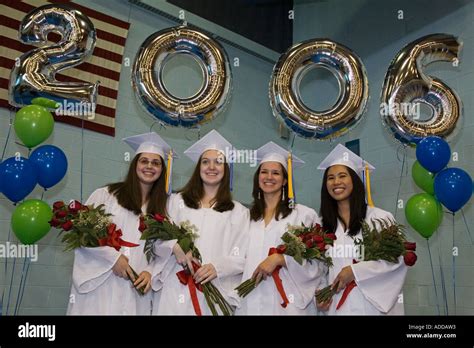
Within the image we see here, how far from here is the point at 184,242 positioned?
256cm

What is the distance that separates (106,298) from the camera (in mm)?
2715

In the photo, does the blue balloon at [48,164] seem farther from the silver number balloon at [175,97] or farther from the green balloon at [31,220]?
the silver number balloon at [175,97]

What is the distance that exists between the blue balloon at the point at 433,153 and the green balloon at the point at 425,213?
0.70 ft

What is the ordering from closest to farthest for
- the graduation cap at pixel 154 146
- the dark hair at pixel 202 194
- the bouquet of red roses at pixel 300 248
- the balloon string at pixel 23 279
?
the bouquet of red roses at pixel 300 248 → the dark hair at pixel 202 194 → the graduation cap at pixel 154 146 → the balloon string at pixel 23 279

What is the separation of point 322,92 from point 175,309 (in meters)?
3.37

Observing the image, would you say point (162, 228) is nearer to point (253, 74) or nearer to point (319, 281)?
point (319, 281)

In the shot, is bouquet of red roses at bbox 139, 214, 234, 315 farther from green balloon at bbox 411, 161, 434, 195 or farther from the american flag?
the american flag

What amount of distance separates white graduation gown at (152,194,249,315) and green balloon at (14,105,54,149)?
3.02 ft

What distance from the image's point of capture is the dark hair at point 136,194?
9.48 feet

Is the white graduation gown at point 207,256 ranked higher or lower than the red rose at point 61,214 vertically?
lower

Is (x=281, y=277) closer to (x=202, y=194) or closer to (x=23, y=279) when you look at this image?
(x=202, y=194)

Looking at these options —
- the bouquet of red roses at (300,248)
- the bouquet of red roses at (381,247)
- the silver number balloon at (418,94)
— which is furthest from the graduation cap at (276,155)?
the silver number balloon at (418,94)

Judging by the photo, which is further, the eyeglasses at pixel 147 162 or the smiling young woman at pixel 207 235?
the eyeglasses at pixel 147 162
